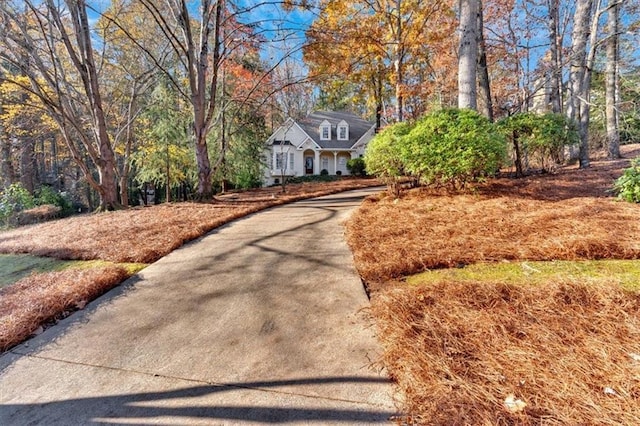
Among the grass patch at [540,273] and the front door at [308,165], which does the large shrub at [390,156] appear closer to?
the grass patch at [540,273]

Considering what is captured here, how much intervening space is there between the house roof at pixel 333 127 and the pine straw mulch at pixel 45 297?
2117 cm

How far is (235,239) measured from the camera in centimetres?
421

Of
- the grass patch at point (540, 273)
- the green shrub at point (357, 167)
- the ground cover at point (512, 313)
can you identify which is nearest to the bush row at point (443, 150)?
the ground cover at point (512, 313)

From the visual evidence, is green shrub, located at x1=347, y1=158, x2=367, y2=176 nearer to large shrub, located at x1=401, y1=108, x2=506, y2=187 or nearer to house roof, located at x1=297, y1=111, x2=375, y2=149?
house roof, located at x1=297, y1=111, x2=375, y2=149

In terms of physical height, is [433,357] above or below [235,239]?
below

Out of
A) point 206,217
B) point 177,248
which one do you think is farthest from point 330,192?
point 177,248

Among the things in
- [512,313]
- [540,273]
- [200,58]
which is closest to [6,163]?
[200,58]

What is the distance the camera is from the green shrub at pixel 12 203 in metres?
9.48

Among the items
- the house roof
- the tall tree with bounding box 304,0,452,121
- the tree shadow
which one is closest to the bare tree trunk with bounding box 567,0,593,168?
the tall tree with bounding box 304,0,452,121

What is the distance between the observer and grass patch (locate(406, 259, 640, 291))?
218cm

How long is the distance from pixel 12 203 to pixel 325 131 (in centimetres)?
1880

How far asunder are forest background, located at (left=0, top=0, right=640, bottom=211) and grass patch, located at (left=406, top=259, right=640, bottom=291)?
14.5ft

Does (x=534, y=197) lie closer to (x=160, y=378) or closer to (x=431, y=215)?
(x=431, y=215)

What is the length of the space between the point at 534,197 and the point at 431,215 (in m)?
2.07
